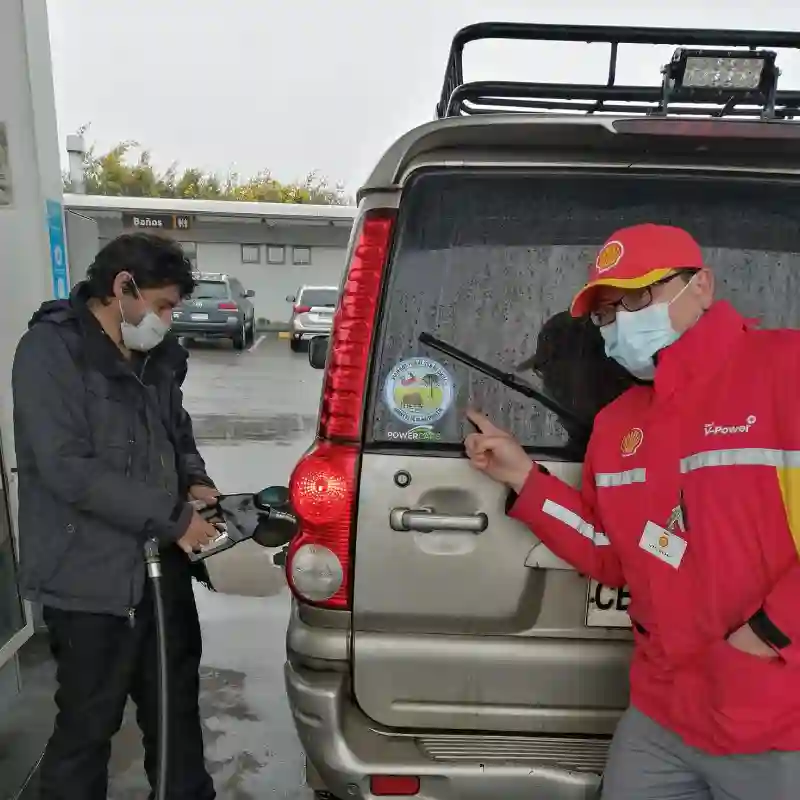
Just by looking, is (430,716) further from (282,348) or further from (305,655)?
(282,348)

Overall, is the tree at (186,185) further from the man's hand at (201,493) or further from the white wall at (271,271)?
the man's hand at (201,493)

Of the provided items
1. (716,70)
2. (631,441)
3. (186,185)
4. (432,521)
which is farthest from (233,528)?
(186,185)

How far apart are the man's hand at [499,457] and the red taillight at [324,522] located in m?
0.31

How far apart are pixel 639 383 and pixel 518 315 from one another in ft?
1.13

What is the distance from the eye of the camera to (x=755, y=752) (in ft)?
5.44

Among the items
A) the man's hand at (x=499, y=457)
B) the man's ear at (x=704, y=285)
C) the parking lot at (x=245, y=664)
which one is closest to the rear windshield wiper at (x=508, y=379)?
the man's hand at (x=499, y=457)

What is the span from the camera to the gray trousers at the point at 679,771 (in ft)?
5.43

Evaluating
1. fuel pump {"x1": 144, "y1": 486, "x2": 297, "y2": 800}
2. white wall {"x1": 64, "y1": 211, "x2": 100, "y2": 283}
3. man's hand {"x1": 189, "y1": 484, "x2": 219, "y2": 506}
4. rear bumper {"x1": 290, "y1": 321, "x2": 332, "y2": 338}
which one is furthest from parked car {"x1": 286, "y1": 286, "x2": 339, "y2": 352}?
fuel pump {"x1": 144, "y1": 486, "x2": 297, "y2": 800}

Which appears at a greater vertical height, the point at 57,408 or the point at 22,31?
the point at 22,31

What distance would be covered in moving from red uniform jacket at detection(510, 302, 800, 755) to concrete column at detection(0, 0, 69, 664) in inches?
120

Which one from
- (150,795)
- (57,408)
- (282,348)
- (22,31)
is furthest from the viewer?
(282,348)

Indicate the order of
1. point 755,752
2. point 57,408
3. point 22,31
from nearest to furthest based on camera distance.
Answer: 1. point 755,752
2. point 57,408
3. point 22,31

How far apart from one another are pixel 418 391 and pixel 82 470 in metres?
1.01

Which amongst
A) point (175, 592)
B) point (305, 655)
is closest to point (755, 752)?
point (305, 655)
